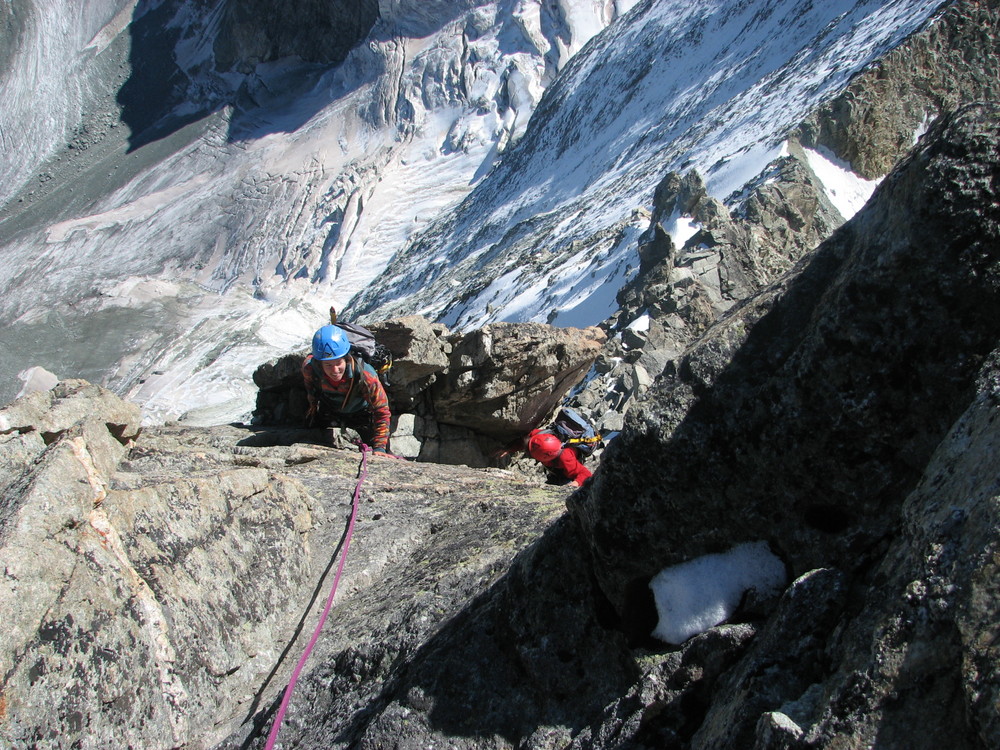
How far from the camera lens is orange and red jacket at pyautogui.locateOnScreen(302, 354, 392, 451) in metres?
8.09

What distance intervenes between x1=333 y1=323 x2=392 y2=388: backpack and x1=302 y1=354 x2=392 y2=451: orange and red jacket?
0.38ft

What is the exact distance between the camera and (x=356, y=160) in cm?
6919

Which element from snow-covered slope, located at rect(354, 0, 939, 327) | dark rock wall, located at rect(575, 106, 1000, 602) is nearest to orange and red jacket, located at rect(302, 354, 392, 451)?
dark rock wall, located at rect(575, 106, 1000, 602)

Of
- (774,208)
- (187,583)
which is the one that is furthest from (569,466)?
(774,208)

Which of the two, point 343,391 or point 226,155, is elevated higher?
point 226,155

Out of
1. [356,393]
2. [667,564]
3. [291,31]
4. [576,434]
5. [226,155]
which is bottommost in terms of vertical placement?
[576,434]

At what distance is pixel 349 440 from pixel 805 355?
6.53m

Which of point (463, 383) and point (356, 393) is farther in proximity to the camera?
point (463, 383)

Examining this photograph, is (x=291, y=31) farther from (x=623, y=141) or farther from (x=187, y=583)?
(x=187, y=583)

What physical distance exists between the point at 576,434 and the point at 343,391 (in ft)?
9.75

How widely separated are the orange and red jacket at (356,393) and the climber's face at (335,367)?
6cm

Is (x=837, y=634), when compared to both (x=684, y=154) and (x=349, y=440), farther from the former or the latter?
(x=684, y=154)

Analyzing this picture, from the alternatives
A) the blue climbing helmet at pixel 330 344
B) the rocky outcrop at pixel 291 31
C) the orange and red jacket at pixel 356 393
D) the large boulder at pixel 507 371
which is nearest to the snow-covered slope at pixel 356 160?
the rocky outcrop at pixel 291 31

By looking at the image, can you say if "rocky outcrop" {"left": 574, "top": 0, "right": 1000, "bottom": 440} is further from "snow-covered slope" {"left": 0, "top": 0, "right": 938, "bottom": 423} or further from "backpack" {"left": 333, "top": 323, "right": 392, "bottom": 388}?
"backpack" {"left": 333, "top": 323, "right": 392, "bottom": 388}
